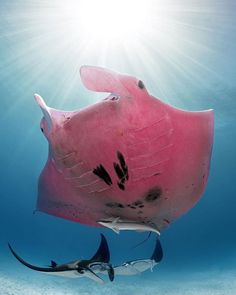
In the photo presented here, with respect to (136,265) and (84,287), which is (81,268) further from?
(84,287)

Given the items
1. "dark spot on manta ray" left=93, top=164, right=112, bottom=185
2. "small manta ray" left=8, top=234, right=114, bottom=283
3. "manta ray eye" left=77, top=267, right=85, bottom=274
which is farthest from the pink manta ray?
"manta ray eye" left=77, top=267, right=85, bottom=274

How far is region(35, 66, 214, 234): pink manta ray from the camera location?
218 centimetres

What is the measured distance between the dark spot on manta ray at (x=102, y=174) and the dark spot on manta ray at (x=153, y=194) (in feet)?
1.26

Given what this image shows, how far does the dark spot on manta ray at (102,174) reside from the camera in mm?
2447

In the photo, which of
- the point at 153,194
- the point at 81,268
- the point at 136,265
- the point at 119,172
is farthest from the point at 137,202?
the point at 136,265

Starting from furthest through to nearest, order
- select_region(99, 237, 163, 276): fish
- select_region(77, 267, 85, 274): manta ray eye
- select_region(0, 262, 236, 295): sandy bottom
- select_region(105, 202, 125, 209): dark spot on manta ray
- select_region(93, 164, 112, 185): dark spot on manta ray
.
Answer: select_region(0, 262, 236, 295): sandy bottom, select_region(99, 237, 163, 276): fish, select_region(77, 267, 85, 274): manta ray eye, select_region(105, 202, 125, 209): dark spot on manta ray, select_region(93, 164, 112, 185): dark spot on manta ray

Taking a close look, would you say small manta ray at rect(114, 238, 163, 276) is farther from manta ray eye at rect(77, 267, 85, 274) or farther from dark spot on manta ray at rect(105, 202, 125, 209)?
dark spot on manta ray at rect(105, 202, 125, 209)

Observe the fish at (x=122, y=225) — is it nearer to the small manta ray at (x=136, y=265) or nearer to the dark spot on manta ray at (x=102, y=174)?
the dark spot on manta ray at (x=102, y=174)

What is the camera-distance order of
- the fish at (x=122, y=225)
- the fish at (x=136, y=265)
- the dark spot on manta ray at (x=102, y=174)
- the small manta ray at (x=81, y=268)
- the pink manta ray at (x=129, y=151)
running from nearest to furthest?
the pink manta ray at (x=129, y=151) < the dark spot on manta ray at (x=102, y=174) < the fish at (x=122, y=225) < the small manta ray at (x=81, y=268) < the fish at (x=136, y=265)

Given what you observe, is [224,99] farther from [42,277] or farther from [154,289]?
[42,277]

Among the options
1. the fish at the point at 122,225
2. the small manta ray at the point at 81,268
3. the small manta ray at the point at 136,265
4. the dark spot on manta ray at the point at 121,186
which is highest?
the dark spot on manta ray at the point at 121,186

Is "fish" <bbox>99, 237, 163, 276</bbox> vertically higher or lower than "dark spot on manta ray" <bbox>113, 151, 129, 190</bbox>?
lower

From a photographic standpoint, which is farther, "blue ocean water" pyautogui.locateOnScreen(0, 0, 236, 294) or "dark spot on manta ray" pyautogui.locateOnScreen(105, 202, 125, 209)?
"blue ocean water" pyautogui.locateOnScreen(0, 0, 236, 294)

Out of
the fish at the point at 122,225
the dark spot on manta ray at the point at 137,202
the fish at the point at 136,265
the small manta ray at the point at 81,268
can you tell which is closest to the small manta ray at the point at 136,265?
the fish at the point at 136,265
